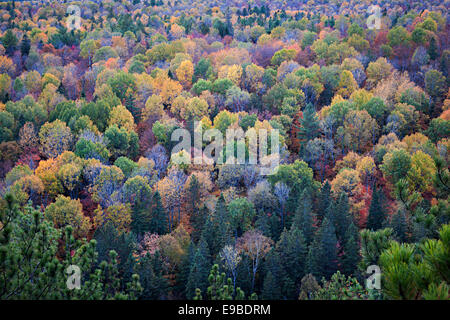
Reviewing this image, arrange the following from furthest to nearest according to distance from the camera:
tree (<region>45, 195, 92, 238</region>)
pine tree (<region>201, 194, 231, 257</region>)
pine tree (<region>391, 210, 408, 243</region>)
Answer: tree (<region>45, 195, 92, 238</region>), pine tree (<region>201, 194, 231, 257</region>), pine tree (<region>391, 210, 408, 243</region>)

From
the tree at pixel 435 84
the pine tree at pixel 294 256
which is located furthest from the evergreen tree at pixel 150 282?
the tree at pixel 435 84

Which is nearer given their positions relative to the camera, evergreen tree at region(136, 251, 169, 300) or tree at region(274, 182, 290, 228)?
evergreen tree at region(136, 251, 169, 300)

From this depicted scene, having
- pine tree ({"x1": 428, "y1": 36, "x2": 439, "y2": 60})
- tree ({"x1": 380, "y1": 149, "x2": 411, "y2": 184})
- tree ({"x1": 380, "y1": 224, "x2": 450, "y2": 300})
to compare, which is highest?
pine tree ({"x1": 428, "y1": 36, "x2": 439, "y2": 60})

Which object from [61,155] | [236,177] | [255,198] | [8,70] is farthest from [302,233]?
[8,70]

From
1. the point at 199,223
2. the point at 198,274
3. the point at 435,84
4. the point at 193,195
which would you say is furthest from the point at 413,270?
the point at 435,84

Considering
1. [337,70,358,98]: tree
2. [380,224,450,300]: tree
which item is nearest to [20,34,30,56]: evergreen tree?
[337,70,358,98]: tree

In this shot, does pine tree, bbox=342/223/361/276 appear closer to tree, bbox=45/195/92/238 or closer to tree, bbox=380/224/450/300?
tree, bbox=45/195/92/238

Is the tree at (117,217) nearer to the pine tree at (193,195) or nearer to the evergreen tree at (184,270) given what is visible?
the pine tree at (193,195)
